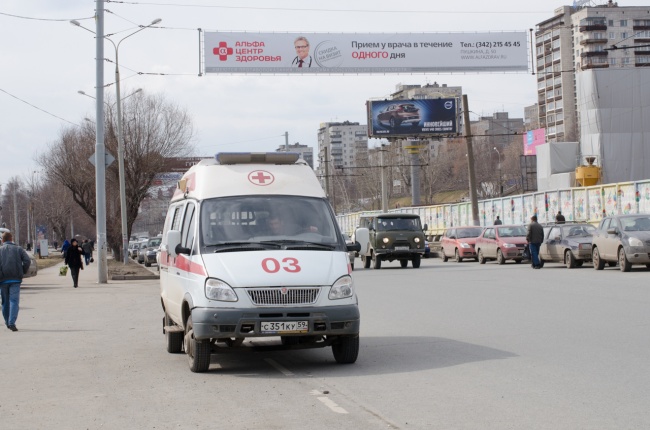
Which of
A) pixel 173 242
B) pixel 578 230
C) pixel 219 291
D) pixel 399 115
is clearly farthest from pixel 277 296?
pixel 399 115

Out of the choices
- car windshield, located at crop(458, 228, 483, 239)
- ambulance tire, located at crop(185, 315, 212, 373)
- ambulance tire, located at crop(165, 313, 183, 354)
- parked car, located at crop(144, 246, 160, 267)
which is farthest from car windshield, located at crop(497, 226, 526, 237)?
ambulance tire, located at crop(185, 315, 212, 373)

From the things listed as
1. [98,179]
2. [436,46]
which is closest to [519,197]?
[436,46]

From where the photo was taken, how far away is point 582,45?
153 meters

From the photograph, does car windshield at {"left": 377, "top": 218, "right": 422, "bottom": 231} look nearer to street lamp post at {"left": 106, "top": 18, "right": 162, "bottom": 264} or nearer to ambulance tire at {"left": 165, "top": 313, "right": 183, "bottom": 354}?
street lamp post at {"left": 106, "top": 18, "right": 162, "bottom": 264}

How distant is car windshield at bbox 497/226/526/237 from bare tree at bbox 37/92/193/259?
2662 cm

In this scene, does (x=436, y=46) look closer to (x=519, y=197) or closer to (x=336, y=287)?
(x=519, y=197)

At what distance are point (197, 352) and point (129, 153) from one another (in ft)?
A: 162

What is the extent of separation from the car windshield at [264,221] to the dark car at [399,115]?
58606 mm

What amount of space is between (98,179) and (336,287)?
1009 inches

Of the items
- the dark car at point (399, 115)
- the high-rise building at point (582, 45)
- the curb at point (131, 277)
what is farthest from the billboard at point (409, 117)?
the high-rise building at point (582, 45)

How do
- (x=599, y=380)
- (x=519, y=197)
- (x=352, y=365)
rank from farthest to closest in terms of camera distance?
(x=519, y=197), (x=352, y=365), (x=599, y=380)

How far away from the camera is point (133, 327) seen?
55.7 ft

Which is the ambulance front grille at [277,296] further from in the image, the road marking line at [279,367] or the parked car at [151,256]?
the parked car at [151,256]

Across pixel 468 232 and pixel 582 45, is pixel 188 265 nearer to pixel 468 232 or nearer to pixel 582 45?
pixel 468 232
